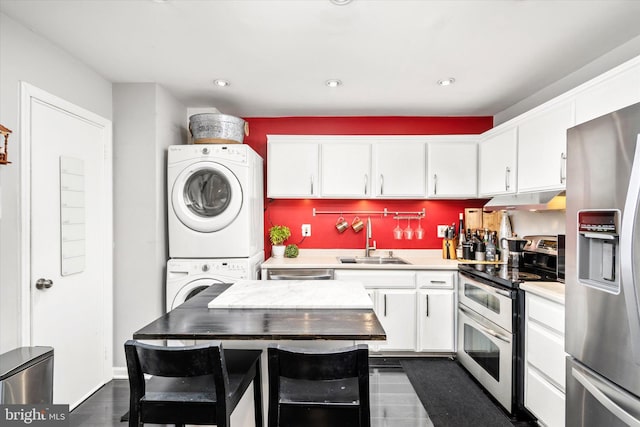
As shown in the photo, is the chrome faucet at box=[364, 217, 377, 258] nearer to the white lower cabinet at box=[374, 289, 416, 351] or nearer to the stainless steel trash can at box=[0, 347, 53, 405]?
the white lower cabinet at box=[374, 289, 416, 351]

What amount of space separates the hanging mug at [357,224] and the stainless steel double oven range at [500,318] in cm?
110

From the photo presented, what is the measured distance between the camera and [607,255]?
135cm

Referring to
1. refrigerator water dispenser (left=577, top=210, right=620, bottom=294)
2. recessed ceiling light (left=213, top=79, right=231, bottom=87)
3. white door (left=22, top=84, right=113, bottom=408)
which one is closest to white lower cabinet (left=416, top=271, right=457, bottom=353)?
refrigerator water dispenser (left=577, top=210, right=620, bottom=294)

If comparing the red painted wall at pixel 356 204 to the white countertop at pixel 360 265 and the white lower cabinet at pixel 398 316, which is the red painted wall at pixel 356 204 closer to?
the white countertop at pixel 360 265

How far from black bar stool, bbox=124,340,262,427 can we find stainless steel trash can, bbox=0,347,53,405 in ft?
2.04

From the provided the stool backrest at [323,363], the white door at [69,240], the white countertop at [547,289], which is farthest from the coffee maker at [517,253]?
the white door at [69,240]

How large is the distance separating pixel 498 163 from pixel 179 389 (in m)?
2.95

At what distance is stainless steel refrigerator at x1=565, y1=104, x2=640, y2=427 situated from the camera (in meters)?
1.20

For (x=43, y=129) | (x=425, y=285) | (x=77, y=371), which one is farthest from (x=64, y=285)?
(x=425, y=285)

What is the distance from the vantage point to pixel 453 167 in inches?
130

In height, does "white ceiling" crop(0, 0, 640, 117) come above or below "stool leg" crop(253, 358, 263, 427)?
above

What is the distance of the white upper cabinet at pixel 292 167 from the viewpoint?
3334 mm

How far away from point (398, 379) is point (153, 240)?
93.1 inches

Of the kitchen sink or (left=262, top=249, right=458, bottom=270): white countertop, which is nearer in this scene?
(left=262, top=249, right=458, bottom=270): white countertop
